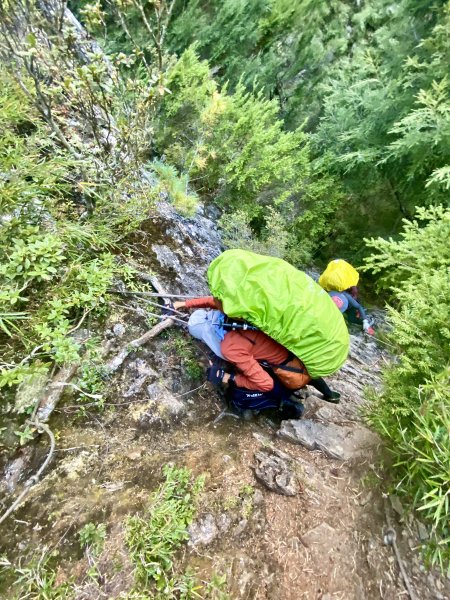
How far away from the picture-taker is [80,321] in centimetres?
323

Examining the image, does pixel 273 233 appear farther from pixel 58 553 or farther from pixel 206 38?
pixel 206 38

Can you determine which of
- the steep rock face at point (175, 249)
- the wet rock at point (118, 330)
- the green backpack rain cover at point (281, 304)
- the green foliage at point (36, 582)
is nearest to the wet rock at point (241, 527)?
the green foliage at point (36, 582)

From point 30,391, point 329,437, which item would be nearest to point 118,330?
point 30,391

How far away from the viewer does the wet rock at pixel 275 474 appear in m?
2.91

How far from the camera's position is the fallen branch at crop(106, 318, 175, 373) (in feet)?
10.8

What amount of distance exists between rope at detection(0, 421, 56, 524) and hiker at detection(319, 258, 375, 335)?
4296 millimetres

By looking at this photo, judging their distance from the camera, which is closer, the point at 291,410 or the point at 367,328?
the point at 291,410

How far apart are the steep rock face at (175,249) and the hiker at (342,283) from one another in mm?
1910

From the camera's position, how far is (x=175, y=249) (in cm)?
496

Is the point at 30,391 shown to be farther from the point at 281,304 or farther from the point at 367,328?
the point at 367,328

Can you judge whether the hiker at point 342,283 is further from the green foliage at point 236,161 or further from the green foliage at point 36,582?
the green foliage at point 36,582

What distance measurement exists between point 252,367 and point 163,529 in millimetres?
1413

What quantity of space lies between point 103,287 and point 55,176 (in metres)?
1.30

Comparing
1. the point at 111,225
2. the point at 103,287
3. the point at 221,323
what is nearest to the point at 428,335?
the point at 221,323
